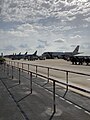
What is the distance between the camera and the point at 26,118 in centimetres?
741

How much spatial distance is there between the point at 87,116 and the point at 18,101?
3631 millimetres

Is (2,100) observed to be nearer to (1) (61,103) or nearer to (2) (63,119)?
(1) (61,103)

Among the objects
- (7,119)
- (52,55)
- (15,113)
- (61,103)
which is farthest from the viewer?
(52,55)

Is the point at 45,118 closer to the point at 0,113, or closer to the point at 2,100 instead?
the point at 0,113

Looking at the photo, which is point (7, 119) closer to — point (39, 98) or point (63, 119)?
point (63, 119)

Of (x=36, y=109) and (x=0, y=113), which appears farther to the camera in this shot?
(x=36, y=109)

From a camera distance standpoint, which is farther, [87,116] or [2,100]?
[2,100]

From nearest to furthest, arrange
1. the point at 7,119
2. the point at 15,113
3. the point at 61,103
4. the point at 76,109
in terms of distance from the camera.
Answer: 1. the point at 7,119
2. the point at 15,113
3. the point at 76,109
4. the point at 61,103

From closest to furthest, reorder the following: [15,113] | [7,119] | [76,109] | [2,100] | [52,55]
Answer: [7,119] → [15,113] → [76,109] → [2,100] → [52,55]

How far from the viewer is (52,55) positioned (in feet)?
403

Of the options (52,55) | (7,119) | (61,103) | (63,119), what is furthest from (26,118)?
(52,55)

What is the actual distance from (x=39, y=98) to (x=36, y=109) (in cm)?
229

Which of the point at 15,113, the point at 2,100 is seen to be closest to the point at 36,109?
the point at 15,113

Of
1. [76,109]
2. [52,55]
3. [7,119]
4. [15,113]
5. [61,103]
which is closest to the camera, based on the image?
[7,119]
